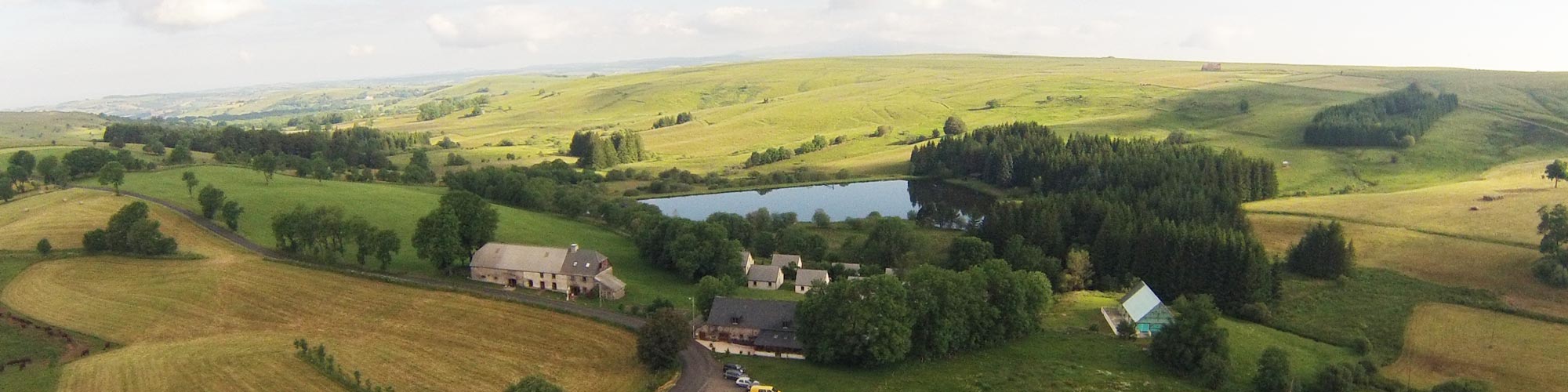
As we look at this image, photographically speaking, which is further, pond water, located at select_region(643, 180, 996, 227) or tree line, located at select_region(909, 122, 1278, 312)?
pond water, located at select_region(643, 180, 996, 227)

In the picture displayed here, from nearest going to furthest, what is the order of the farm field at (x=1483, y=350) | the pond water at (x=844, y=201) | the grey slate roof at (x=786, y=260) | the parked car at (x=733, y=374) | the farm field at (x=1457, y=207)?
the parked car at (x=733, y=374), the farm field at (x=1483, y=350), the farm field at (x=1457, y=207), the grey slate roof at (x=786, y=260), the pond water at (x=844, y=201)

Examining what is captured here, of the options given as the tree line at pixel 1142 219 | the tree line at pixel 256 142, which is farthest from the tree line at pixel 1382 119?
the tree line at pixel 256 142

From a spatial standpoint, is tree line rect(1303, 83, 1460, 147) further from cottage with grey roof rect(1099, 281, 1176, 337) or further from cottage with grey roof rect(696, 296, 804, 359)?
cottage with grey roof rect(696, 296, 804, 359)

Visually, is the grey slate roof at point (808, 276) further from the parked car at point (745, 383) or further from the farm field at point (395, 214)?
the parked car at point (745, 383)

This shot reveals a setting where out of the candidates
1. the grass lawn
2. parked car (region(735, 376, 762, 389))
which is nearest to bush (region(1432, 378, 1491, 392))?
parked car (region(735, 376, 762, 389))

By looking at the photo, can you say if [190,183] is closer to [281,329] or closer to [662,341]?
[281,329]
